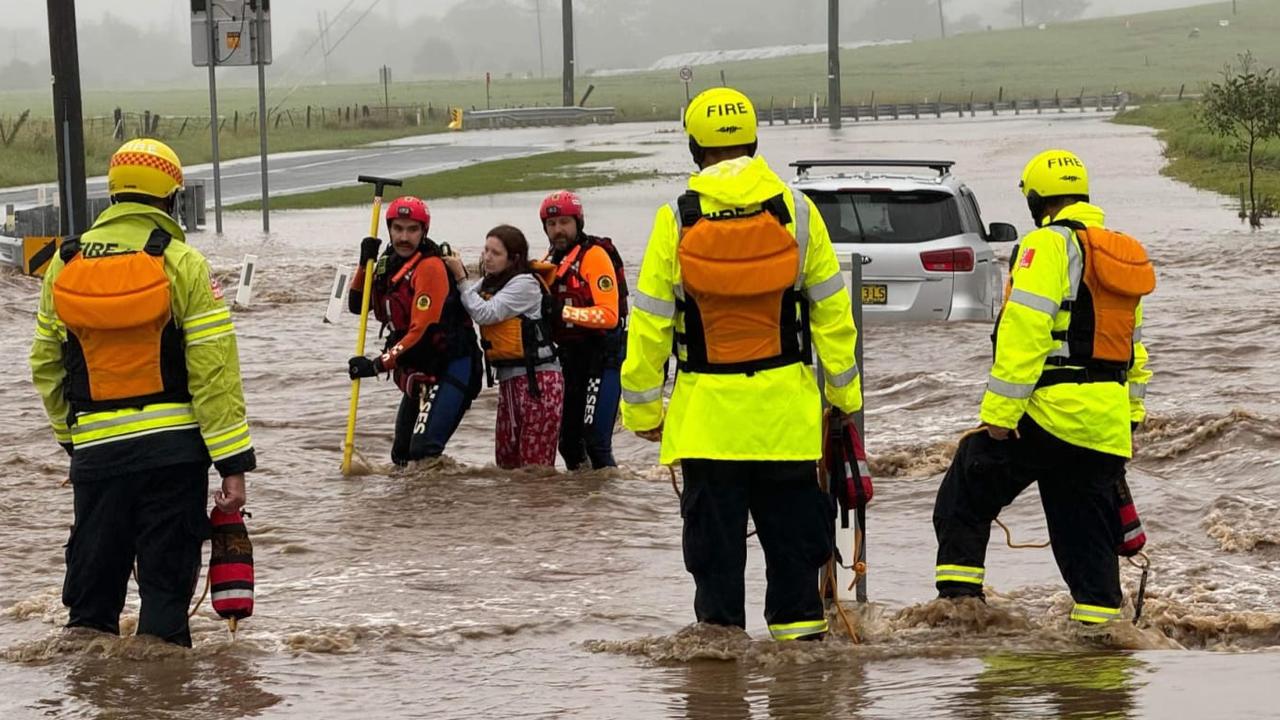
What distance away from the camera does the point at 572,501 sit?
10570 millimetres

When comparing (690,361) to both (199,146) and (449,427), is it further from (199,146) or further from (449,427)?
(199,146)

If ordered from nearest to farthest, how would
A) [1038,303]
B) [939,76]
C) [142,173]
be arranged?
[142,173] → [1038,303] → [939,76]

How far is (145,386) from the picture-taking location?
6.41 m

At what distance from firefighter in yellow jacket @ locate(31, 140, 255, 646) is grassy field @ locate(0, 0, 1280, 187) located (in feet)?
202

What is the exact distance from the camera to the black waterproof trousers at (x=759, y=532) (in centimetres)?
648

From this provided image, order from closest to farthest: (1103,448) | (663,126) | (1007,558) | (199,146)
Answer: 1. (1103,448)
2. (1007,558)
3. (199,146)
4. (663,126)

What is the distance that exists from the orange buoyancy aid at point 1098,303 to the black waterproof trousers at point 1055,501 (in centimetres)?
26

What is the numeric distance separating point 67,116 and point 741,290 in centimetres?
1514

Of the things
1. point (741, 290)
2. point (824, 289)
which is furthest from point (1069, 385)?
point (741, 290)

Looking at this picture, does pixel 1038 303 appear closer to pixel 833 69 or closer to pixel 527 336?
pixel 527 336

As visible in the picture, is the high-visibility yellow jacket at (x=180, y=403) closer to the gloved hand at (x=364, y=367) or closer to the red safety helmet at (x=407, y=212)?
the red safety helmet at (x=407, y=212)

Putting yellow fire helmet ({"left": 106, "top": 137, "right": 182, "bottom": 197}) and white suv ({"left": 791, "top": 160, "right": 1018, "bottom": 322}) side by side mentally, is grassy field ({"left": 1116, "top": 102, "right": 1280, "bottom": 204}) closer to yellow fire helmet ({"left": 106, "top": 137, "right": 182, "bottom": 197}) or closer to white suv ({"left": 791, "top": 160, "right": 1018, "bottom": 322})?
white suv ({"left": 791, "top": 160, "right": 1018, "bottom": 322})

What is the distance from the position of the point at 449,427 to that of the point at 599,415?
895 millimetres

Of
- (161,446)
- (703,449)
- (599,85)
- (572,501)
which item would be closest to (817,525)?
(703,449)
